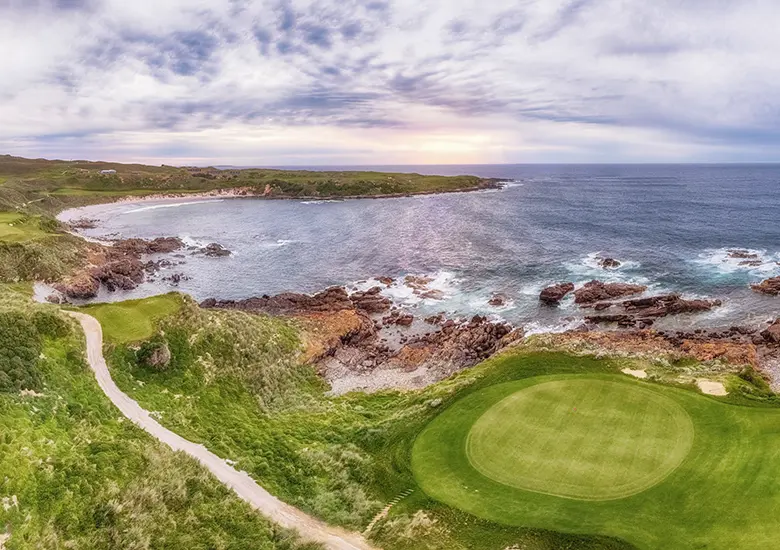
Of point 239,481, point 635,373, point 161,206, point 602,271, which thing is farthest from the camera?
point 161,206

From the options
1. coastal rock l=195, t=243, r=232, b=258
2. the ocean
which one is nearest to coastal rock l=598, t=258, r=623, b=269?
the ocean

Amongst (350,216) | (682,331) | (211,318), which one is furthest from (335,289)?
(350,216)

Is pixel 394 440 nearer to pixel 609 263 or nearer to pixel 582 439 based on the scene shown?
pixel 582 439

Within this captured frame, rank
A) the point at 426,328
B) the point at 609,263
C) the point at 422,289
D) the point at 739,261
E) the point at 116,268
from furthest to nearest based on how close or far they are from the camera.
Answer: the point at 609,263
the point at 116,268
the point at 739,261
the point at 422,289
the point at 426,328

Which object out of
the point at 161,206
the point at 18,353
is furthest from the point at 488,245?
the point at 161,206

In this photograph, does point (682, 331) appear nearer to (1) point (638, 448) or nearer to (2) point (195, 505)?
(1) point (638, 448)

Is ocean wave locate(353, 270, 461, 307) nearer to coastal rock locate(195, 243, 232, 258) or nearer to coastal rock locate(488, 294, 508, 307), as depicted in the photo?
coastal rock locate(488, 294, 508, 307)

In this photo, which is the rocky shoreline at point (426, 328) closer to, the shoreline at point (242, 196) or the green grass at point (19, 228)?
the green grass at point (19, 228)
